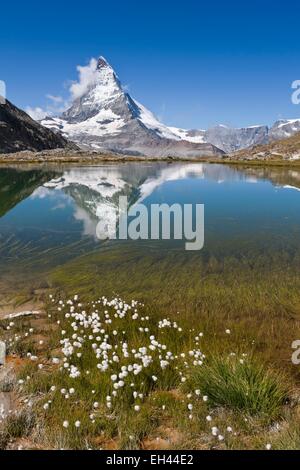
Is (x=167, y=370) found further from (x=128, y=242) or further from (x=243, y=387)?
(x=128, y=242)

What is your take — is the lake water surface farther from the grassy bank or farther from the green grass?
the green grass

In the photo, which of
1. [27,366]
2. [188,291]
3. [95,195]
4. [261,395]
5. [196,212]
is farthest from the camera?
[95,195]

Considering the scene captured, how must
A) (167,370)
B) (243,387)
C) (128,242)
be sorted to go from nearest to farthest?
(243,387), (167,370), (128,242)

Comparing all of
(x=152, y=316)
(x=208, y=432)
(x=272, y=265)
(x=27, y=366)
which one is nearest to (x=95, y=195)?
(x=272, y=265)

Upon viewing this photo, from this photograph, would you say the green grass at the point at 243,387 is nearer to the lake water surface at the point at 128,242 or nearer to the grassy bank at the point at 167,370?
the grassy bank at the point at 167,370

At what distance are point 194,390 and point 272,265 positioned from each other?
1406 cm

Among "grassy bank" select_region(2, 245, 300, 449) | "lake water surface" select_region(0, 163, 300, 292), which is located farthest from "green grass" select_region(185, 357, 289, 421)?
"lake water surface" select_region(0, 163, 300, 292)

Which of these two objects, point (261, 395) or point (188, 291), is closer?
point (261, 395)

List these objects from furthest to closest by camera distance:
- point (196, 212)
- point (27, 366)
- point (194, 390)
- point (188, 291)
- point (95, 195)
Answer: point (95, 195) → point (196, 212) → point (188, 291) → point (27, 366) → point (194, 390)

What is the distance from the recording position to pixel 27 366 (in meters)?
10.9

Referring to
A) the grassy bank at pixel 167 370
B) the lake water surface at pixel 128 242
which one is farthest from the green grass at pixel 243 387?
the lake water surface at pixel 128 242

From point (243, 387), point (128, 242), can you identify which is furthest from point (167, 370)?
point (128, 242)
